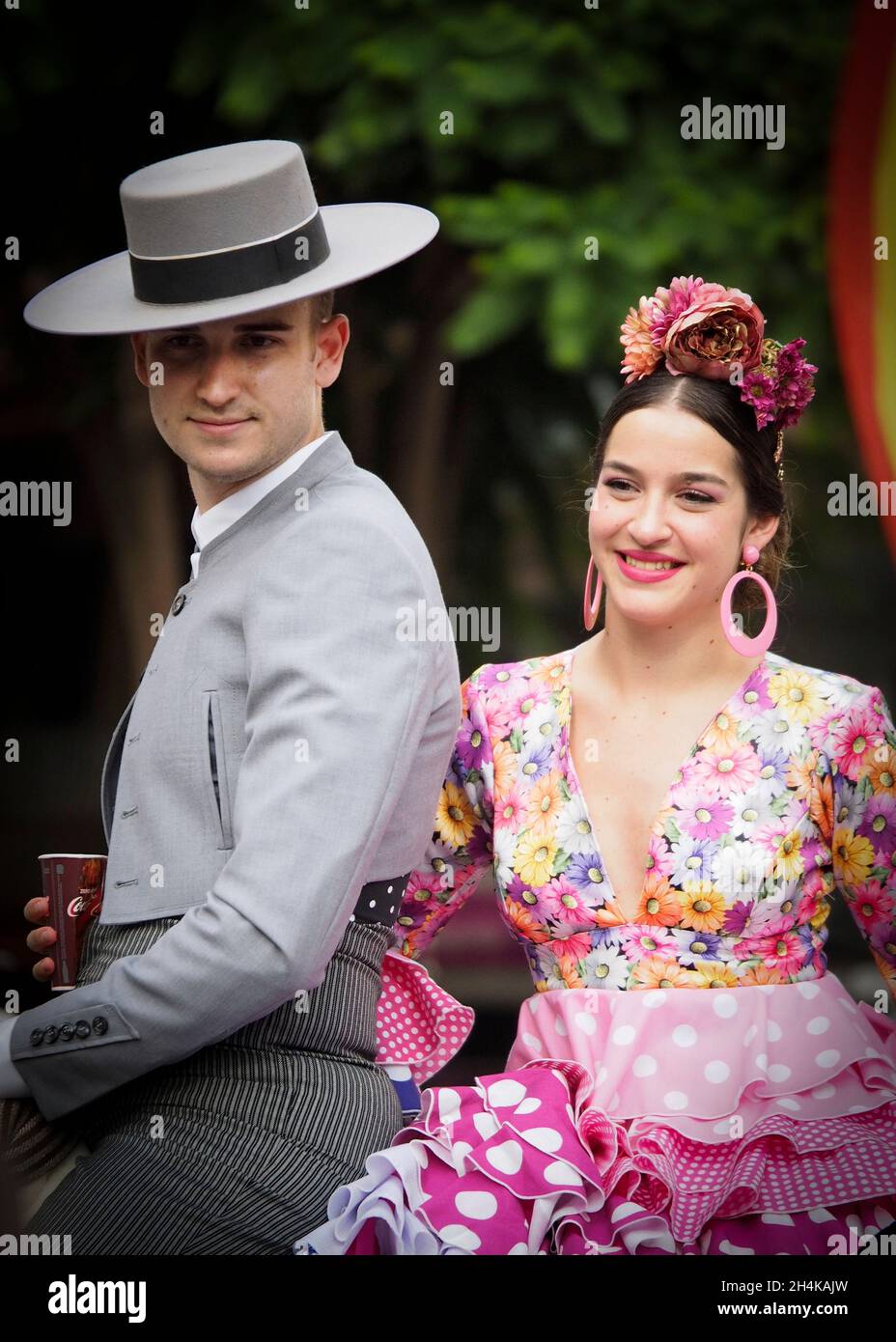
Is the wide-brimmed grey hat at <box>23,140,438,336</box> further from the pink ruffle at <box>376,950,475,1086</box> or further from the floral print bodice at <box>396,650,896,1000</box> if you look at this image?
the pink ruffle at <box>376,950,475,1086</box>

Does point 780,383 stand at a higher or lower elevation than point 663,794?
higher

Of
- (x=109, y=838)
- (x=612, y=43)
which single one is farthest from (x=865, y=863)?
(x=612, y=43)

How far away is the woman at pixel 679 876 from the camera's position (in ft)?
7.43

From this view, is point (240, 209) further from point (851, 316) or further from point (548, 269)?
point (851, 316)

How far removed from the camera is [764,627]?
254cm

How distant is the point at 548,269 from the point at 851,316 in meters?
0.60

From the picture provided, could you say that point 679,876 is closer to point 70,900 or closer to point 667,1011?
point 667,1011

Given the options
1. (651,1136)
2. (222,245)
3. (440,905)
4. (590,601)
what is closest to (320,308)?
(222,245)

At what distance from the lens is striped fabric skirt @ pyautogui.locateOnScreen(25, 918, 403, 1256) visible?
211 centimetres

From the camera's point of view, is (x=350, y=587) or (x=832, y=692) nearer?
(x=350, y=587)

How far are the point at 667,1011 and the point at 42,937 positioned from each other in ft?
3.02

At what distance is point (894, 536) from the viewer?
3.16m

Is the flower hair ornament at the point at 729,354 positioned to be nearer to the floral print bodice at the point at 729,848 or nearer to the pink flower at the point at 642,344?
the pink flower at the point at 642,344

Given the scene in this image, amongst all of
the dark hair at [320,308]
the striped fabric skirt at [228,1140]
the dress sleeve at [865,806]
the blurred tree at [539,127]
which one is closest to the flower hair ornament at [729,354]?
the dress sleeve at [865,806]
